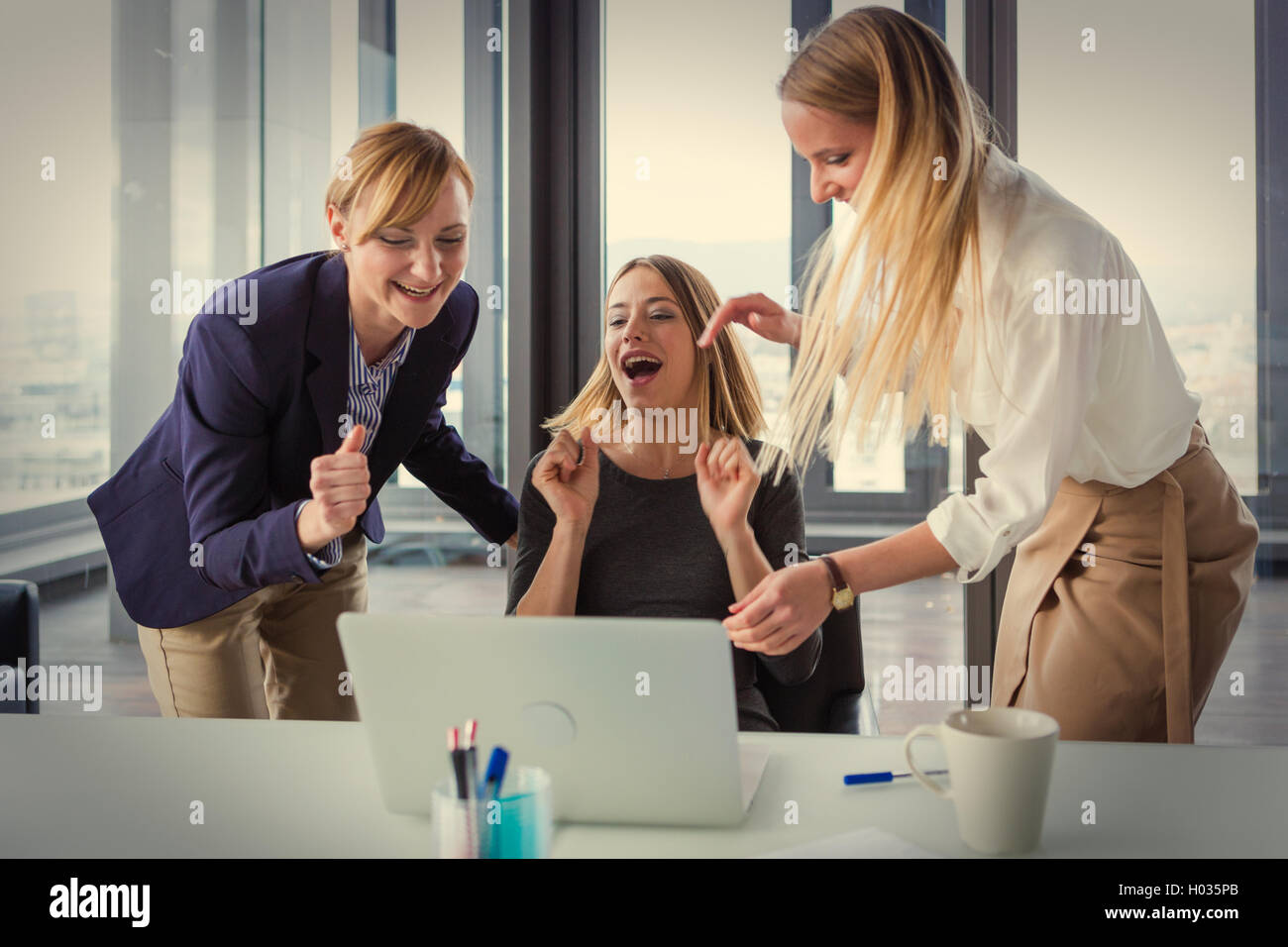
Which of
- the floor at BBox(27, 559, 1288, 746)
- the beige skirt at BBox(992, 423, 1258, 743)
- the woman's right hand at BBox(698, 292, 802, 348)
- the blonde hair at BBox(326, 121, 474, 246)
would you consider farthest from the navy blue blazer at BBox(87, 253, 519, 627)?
the beige skirt at BBox(992, 423, 1258, 743)

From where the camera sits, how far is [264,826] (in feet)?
3.13

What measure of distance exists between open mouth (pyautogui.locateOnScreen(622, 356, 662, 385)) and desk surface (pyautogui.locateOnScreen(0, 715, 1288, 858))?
0.93 meters

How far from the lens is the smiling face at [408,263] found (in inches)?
81.6

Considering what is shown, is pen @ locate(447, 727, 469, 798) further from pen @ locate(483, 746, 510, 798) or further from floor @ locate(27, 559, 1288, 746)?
floor @ locate(27, 559, 1288, 746)

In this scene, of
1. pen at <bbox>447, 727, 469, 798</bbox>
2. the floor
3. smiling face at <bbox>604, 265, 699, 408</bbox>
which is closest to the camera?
pen at <bbox>447, 727, 469, 798</bbox>

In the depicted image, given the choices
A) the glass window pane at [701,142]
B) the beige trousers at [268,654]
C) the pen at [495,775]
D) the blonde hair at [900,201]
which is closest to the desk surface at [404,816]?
the pen at [495,775]

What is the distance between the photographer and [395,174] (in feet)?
6.83

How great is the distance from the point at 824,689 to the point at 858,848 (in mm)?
884

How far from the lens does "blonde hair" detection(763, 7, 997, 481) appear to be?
1.50 metres

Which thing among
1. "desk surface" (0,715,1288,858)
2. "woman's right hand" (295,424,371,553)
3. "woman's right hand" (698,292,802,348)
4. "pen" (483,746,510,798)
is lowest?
"desk surface" (0,715,1288,858)

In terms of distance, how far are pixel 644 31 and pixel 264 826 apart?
2027 millimetres

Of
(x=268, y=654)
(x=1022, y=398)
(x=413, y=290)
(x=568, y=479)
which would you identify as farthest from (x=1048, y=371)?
(x=268, y=654)
